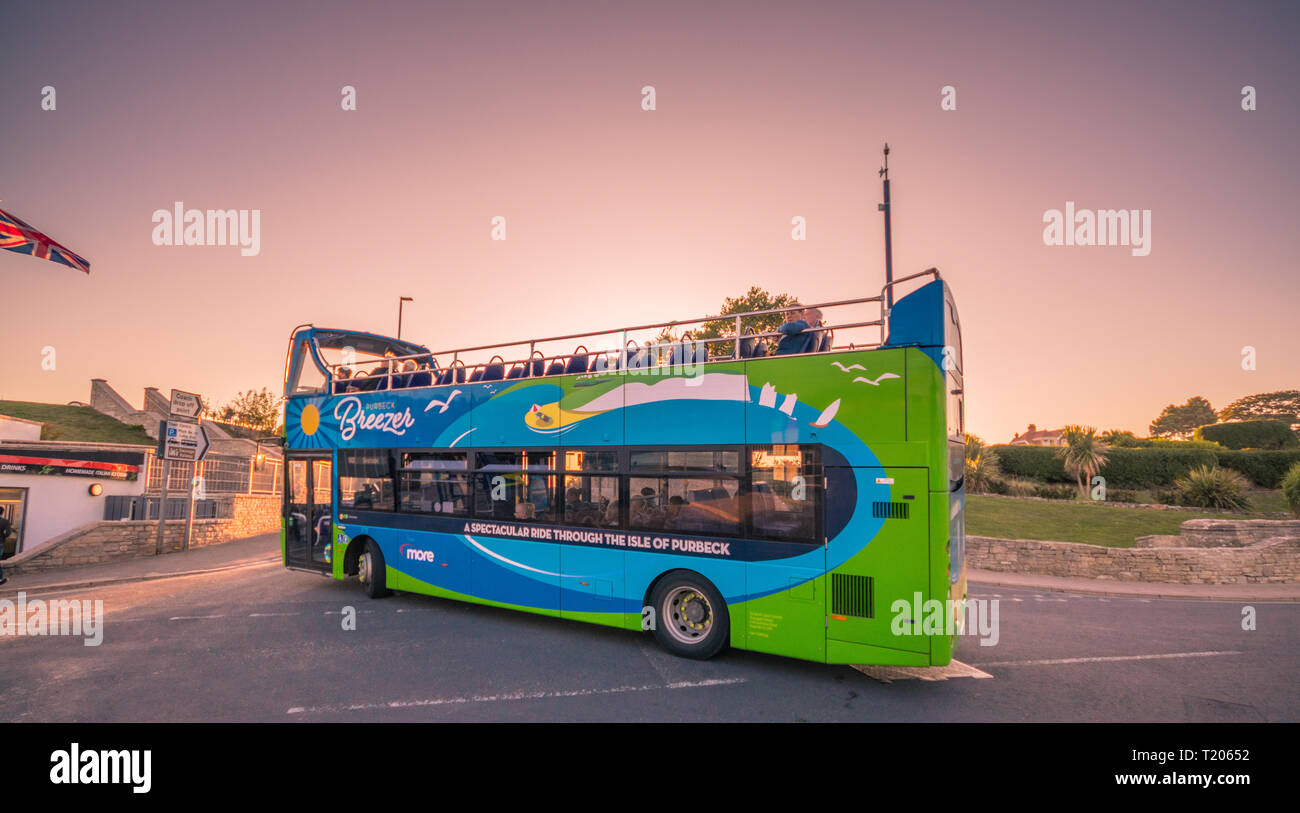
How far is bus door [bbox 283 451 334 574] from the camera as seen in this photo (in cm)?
1091

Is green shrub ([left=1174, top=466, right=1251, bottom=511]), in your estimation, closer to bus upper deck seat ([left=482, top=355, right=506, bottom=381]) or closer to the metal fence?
bus upper deck seat ([left=482, top=355, right=506, bottom=381])

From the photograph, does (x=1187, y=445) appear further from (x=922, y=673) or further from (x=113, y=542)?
(x=113, y=542)

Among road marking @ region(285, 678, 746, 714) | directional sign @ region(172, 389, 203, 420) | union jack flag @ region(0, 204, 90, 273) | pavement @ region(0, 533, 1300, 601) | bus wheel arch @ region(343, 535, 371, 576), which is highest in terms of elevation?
union jack flag @ region(0, 204, 90, 273)

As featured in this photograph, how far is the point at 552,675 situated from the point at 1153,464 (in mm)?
32371

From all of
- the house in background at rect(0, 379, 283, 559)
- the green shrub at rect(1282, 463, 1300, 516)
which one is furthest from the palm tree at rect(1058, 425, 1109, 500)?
the house in background at rect(0, 379, 283, 559)

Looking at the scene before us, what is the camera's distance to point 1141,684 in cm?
610

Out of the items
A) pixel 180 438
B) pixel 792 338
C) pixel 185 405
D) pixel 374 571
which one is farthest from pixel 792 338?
pixel 185 405

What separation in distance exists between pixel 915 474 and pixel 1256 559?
582 inches

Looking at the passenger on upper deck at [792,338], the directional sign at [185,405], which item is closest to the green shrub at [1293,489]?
the passenger on upper deck at [792,338]

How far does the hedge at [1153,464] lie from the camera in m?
25.4

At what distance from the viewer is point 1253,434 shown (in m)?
31.5

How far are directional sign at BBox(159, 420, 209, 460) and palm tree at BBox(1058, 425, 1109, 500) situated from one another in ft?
110

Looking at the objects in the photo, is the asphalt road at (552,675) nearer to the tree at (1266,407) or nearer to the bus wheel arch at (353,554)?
the bus wheel arch at (353,554)
